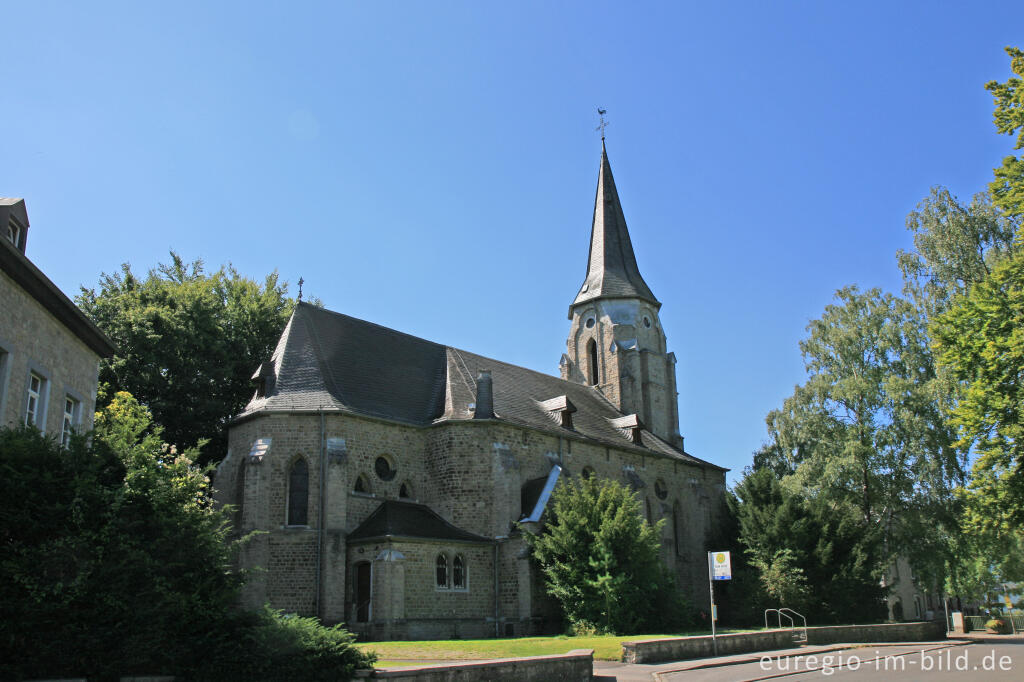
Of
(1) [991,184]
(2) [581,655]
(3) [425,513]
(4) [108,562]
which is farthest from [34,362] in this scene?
(1) [991,184]

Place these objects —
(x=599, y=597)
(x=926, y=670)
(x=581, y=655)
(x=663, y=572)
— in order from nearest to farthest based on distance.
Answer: (x=581, y=655), (x=926, y=670), (x=599, y=597), (x=663, y=572)

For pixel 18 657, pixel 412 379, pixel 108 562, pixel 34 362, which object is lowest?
pixel 18 657

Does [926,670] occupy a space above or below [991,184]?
below

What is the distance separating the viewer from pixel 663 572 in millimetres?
26922

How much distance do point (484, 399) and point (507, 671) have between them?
54.5ft

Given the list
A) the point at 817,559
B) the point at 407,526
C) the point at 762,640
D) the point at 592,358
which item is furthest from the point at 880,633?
the point at 592,358

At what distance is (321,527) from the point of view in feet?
82.6

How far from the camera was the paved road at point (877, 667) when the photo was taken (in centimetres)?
1460

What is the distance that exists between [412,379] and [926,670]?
19.9 metres

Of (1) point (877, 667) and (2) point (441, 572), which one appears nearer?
(1) point (877, 667)

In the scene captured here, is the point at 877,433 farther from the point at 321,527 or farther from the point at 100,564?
the point at 100,564

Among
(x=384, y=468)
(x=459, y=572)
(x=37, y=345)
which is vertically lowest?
(x=459, y=572)

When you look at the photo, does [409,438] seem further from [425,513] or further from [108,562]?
[108,562]

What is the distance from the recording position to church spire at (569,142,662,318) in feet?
142
